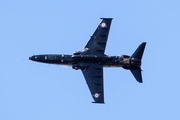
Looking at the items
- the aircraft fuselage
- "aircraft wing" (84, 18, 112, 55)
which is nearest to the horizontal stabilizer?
the aircraft fuselage

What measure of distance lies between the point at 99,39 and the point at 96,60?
6.38 metres

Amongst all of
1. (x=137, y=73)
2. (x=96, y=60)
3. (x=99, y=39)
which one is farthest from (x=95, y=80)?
(x=137, y=73)

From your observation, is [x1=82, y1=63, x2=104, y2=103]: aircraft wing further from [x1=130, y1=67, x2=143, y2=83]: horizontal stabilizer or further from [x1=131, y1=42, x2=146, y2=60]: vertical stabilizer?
[x1=131, y1=42, x2=146, y2=60]: vertical stabilizer

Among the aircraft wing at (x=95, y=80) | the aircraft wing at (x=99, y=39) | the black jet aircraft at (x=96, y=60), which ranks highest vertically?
the aircraft wing at (x=99, y=39)

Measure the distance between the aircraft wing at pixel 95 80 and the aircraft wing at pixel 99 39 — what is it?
400 cm

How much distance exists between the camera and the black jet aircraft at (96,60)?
131000 millimetres

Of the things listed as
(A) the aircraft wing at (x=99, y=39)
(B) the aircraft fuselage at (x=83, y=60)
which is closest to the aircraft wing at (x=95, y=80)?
(B) the aircraft fuselage at (x=83, y=60)

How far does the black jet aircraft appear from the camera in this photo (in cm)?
13100

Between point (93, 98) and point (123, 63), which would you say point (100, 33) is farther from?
point (93, 98)

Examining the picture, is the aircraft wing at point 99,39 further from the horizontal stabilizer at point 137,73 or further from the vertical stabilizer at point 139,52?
the horizontal stabilizer at point 137,73

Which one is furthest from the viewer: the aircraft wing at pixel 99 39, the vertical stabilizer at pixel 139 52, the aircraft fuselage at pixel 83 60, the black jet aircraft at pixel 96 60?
the vertical stabilizer at pixel 139 52

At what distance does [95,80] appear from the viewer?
131 metres

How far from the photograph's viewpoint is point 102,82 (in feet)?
429

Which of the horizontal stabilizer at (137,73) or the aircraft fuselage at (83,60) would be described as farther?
the horizontal stabilizer at (137,73)
